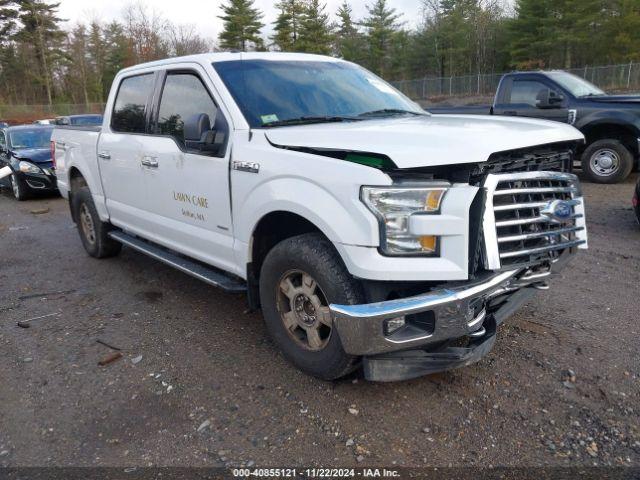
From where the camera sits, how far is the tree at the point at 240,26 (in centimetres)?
4838

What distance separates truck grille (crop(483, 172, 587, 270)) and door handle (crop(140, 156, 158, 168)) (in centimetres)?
281

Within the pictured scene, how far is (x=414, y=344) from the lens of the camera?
2.70 meters

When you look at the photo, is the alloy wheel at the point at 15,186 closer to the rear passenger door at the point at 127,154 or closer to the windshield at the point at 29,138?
the windshield at the point at 29,138

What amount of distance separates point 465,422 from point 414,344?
590 millimetres

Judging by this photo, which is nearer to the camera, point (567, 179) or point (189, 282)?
point (567, 179)

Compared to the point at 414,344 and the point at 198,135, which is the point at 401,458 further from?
the point at 198,135

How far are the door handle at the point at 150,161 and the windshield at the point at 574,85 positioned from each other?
26.9 ft

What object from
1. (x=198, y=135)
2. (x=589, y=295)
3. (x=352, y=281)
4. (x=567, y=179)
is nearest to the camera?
(x=352, y=281)

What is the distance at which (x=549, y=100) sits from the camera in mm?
9461

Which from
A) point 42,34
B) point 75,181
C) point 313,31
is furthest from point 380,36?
point 75,181

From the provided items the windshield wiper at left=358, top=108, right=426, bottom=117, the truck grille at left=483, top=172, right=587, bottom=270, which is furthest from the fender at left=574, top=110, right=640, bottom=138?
the truck grille at left=483, top=172, right=587, bottom=270

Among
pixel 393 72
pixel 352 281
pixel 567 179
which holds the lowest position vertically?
pixel 352 281

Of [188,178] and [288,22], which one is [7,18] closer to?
[288,22]

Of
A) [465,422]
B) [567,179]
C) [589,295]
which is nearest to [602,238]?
[589,295]
